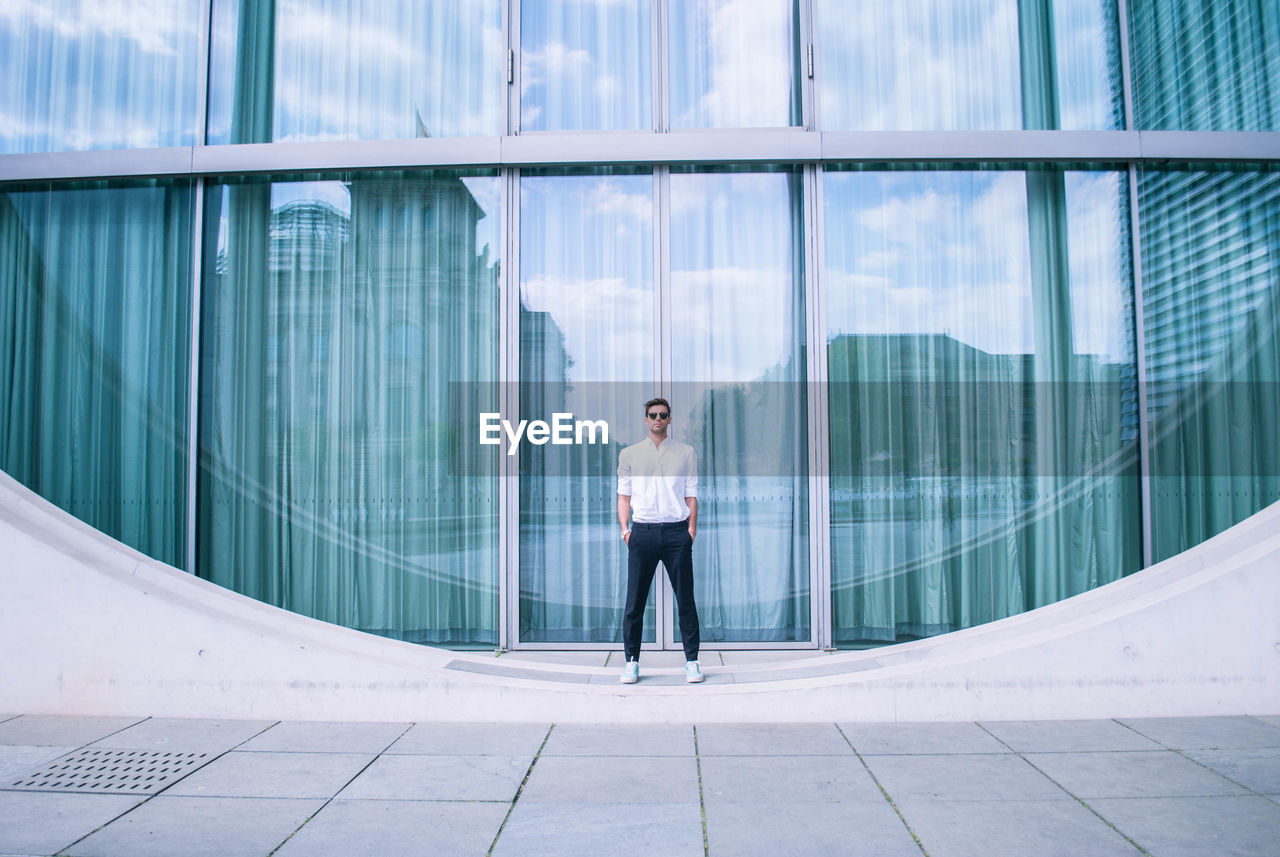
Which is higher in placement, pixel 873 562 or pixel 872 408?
pixel 872 408

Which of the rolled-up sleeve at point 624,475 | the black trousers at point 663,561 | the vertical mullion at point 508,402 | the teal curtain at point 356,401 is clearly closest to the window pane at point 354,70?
the teal curtain at point 356,401

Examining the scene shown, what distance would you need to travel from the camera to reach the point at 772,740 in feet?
15.5

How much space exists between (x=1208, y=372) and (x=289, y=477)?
7345 millimetres

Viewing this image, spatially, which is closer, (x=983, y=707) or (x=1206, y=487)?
(x=983, y=707)

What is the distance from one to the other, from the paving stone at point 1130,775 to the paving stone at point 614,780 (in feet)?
5.90

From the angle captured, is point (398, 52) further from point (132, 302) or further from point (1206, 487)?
point (1206, 487)

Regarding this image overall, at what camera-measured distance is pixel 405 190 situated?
22.3 feet

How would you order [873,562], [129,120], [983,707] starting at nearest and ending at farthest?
[983,707], [873,562], [129,120]

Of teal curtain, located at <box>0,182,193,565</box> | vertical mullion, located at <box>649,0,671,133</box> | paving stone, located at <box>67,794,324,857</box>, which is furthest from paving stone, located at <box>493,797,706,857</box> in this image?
vertical mullion, located at <box>649,0,671,133</box>

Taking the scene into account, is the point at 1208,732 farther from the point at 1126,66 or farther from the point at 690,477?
the point at 1126,66

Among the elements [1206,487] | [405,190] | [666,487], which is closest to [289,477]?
[405,190]

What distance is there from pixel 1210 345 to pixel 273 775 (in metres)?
7.16

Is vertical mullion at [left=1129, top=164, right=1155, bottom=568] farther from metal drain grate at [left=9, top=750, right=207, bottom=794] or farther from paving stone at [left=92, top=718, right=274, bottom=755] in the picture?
metal drain grate at [left=9, top=750, right=207, bottom=794]

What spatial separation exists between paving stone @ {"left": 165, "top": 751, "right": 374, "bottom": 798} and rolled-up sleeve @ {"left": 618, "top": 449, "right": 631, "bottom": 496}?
7.79 feet
